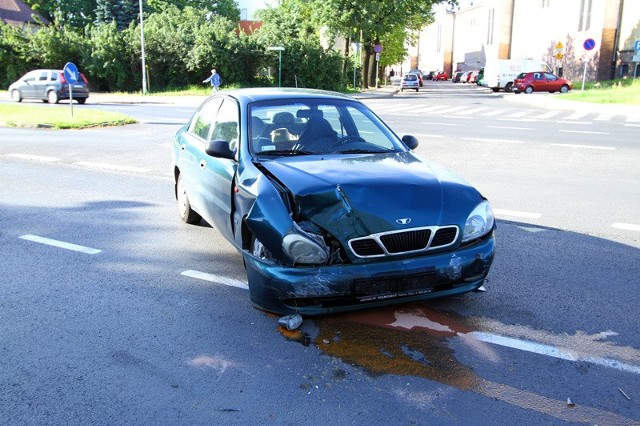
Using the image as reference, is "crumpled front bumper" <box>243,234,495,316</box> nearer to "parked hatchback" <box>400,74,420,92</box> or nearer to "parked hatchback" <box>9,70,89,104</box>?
"parked hatchback" <box>9,70,89,104</box>

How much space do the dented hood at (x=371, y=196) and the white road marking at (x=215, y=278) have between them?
107cm

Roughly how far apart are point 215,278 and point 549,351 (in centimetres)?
276

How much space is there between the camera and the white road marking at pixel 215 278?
5.01 meters

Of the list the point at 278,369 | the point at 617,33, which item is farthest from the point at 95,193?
the point at 617,33

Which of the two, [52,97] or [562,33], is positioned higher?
[562,33]

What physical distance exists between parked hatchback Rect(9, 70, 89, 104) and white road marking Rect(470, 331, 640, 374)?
28487 mm

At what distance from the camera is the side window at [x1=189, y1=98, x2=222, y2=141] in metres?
6.04

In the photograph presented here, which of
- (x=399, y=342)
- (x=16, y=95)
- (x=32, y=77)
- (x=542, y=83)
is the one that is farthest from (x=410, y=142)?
(x=542, y=83)

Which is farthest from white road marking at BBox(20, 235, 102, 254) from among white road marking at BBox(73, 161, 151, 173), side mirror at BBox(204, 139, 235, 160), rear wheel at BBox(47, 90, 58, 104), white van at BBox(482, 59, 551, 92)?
white van at BBox(482, 59, 551, 92)

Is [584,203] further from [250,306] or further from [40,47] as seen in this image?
[40,47]

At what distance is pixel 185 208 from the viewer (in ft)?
23.0

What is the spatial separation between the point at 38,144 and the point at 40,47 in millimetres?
31795

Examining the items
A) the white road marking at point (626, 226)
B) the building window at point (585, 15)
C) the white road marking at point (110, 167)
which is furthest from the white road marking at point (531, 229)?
the building window at point (585, 15)

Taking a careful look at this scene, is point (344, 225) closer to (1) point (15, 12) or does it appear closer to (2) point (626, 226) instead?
(2) point (626, 226)
